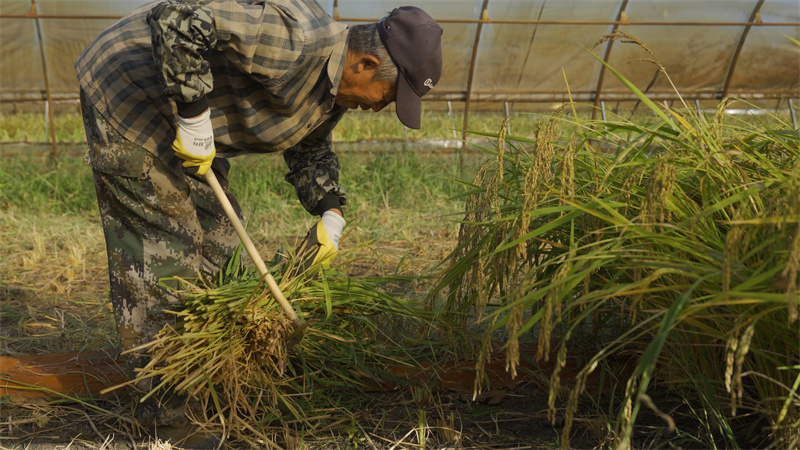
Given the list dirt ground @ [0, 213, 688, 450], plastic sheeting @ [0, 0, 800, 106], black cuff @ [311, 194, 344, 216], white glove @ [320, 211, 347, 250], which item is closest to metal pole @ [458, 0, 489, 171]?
plastic sheeting @ [0, 0, 800, 106]

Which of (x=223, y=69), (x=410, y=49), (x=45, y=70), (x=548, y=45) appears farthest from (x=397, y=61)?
(x=45, y=70)

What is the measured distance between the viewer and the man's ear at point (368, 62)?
219cm

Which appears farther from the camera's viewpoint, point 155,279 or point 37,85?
point 37,85

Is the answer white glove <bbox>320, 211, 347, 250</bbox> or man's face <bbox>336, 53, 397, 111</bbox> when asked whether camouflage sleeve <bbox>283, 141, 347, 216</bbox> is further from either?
man's face <bbox>336, 53, 397, 111</bbox>

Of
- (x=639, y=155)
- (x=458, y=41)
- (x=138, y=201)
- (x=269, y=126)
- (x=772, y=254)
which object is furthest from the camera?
(x=458, y=41)

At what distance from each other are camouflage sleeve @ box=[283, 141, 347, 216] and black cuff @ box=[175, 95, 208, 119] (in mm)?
707

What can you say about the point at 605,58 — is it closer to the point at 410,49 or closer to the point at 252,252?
the point at 410,49

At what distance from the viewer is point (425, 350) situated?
8.00 ft

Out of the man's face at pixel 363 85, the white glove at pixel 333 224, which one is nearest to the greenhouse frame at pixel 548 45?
the white glove at pixel 333 224

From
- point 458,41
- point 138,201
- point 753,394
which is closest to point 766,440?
point 753,394

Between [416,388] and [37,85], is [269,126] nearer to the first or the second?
[416,388]

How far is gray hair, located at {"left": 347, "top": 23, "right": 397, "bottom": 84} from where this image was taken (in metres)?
2.19

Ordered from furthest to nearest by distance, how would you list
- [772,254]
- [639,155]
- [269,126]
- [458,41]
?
[458,41]
[269,126]
[639,155]
[772,254]

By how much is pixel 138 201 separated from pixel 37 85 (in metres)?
4.96
